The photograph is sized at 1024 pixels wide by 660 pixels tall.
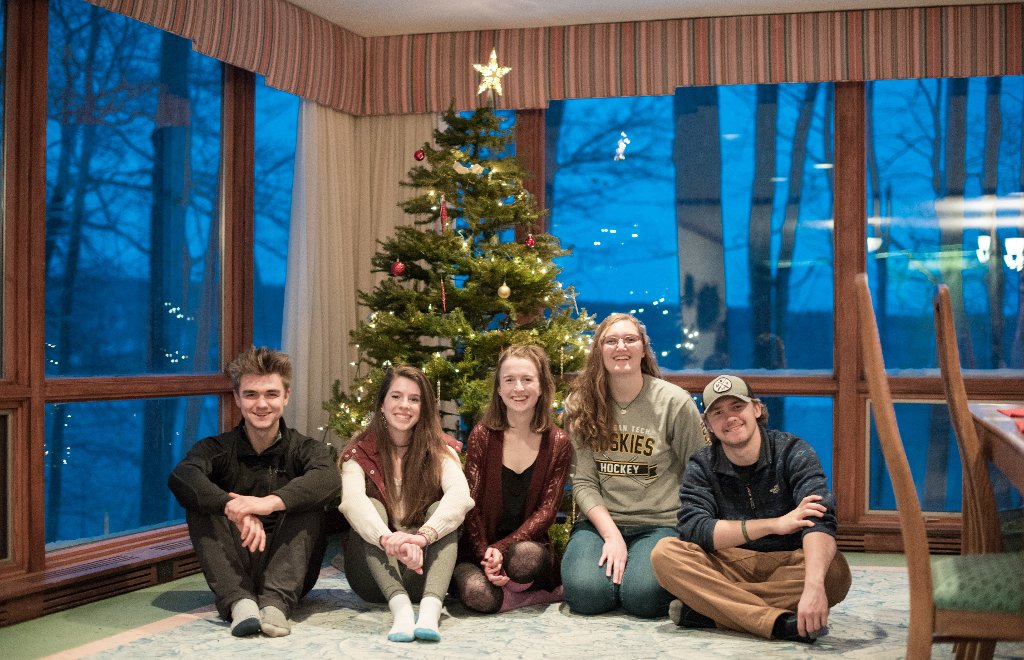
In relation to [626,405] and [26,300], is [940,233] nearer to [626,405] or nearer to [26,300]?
[626,405]

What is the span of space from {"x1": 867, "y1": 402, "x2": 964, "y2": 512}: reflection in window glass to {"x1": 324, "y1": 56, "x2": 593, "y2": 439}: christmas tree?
183 cm

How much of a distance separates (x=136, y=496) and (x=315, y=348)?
1149mm

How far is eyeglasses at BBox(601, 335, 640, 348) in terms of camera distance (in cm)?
391

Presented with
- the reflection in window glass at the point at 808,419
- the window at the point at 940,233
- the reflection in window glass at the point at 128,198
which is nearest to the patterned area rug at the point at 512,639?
the reflection in window glass at the point at 128,198

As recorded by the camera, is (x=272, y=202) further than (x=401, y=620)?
Yes

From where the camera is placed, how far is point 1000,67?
16.6 feet

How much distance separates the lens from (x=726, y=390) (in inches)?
134

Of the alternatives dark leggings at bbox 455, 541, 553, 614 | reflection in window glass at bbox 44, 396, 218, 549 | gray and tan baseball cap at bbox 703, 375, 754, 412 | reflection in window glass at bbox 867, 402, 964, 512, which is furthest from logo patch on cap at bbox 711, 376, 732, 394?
reflection in window glass at bbox 44, 396, 218, 549

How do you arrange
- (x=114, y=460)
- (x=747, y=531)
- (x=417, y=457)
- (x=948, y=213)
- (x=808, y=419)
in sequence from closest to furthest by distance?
(x=747, y=531) < (x=417, y=457) < (x=114, y=460) < (x=948, y=213) < (x=808, y=419)

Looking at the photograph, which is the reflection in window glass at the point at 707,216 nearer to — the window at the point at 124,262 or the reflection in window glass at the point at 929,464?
the reflection in window glass at the point at 929,464

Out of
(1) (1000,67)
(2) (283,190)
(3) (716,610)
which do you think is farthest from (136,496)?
(1) (1000,67)

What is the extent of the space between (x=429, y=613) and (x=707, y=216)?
305 cm

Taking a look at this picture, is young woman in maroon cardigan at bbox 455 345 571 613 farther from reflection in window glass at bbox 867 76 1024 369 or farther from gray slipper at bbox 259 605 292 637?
reflection in window glass at bbox 867 76 1024 369

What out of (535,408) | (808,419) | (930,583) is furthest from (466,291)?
(930,583)
